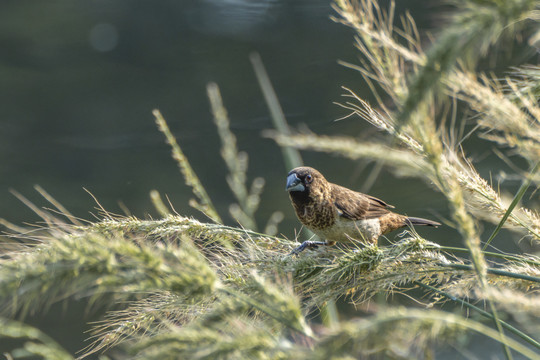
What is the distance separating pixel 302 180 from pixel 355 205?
312mm

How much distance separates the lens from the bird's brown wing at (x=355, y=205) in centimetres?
278


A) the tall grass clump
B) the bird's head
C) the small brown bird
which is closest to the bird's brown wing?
the small brown bird

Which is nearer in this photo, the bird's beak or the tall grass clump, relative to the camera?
the tall grass clump

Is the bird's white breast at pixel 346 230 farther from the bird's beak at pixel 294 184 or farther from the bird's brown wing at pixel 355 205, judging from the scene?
the bird's beak at pixel 294 184

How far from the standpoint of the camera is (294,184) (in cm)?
273

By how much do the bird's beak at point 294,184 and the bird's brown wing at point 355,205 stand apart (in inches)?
8.7

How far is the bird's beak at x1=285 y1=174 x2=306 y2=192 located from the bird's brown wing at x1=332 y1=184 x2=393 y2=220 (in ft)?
0.72

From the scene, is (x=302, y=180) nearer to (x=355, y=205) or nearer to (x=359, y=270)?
(x=355, y=205)

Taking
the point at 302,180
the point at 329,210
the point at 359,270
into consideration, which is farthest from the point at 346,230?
the point at 359,270

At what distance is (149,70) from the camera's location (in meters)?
5.98

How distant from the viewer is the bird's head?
273 centimetres

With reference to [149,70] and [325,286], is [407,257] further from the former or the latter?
[149,70]

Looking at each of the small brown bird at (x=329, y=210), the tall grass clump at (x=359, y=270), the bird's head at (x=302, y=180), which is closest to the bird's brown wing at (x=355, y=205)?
the small brown bird at (x=329, y=210)

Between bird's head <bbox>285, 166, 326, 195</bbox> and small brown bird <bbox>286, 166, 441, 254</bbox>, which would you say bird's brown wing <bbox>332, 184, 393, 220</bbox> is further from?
bird's head <bbox>285, 166, 326, 195</bbox>
